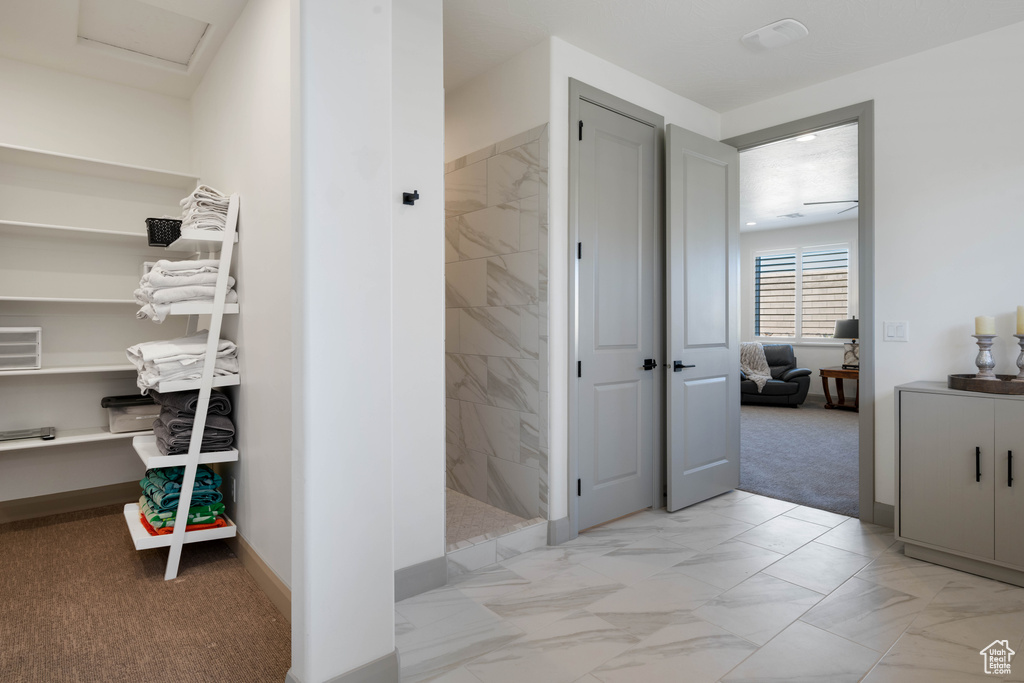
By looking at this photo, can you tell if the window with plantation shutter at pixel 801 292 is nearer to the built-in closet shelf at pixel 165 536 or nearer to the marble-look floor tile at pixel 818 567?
the marble-look floor tile at pixel 818 567

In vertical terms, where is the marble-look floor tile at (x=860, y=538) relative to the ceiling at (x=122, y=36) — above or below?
below

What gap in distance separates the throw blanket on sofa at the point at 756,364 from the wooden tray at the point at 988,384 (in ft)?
16.5

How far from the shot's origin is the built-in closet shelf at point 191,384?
240cm

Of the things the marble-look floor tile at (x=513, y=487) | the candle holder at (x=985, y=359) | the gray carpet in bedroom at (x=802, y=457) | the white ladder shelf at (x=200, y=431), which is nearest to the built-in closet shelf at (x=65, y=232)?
the white ladder shelf at (x=200, y=431)

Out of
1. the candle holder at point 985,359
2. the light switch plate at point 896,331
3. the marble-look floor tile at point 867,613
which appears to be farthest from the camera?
the light switch plate at point 896,331

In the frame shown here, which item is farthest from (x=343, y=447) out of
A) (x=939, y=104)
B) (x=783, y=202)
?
(x=783, y=202)

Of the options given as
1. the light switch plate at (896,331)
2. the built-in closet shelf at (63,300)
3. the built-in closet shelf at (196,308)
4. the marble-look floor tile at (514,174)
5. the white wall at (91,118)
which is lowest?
the light switch plate at (896,331)

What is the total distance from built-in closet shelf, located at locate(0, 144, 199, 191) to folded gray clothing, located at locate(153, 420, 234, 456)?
148 centimetres

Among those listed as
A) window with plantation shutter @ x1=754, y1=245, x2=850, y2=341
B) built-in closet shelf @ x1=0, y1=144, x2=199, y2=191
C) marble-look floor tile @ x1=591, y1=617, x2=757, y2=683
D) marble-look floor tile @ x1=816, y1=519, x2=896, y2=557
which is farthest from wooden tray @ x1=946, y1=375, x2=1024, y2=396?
window with plantation shutter @ x1=754, y1=245, x2=850, y2=341

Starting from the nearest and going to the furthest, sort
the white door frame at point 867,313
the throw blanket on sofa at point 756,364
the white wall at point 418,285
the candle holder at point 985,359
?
1. the white wall at point 418,285
2. the candle holder at point 985,359
3. the white door frame at point 867,313
4. the throw blanket on sofa at point 756,364

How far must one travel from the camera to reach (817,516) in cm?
328

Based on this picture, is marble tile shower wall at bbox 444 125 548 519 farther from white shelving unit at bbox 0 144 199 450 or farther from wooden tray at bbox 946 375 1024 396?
wooden tray at bbox 946 375 1024 396

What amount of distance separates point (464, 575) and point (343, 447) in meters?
1.23

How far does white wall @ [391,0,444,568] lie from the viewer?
2.33 m
